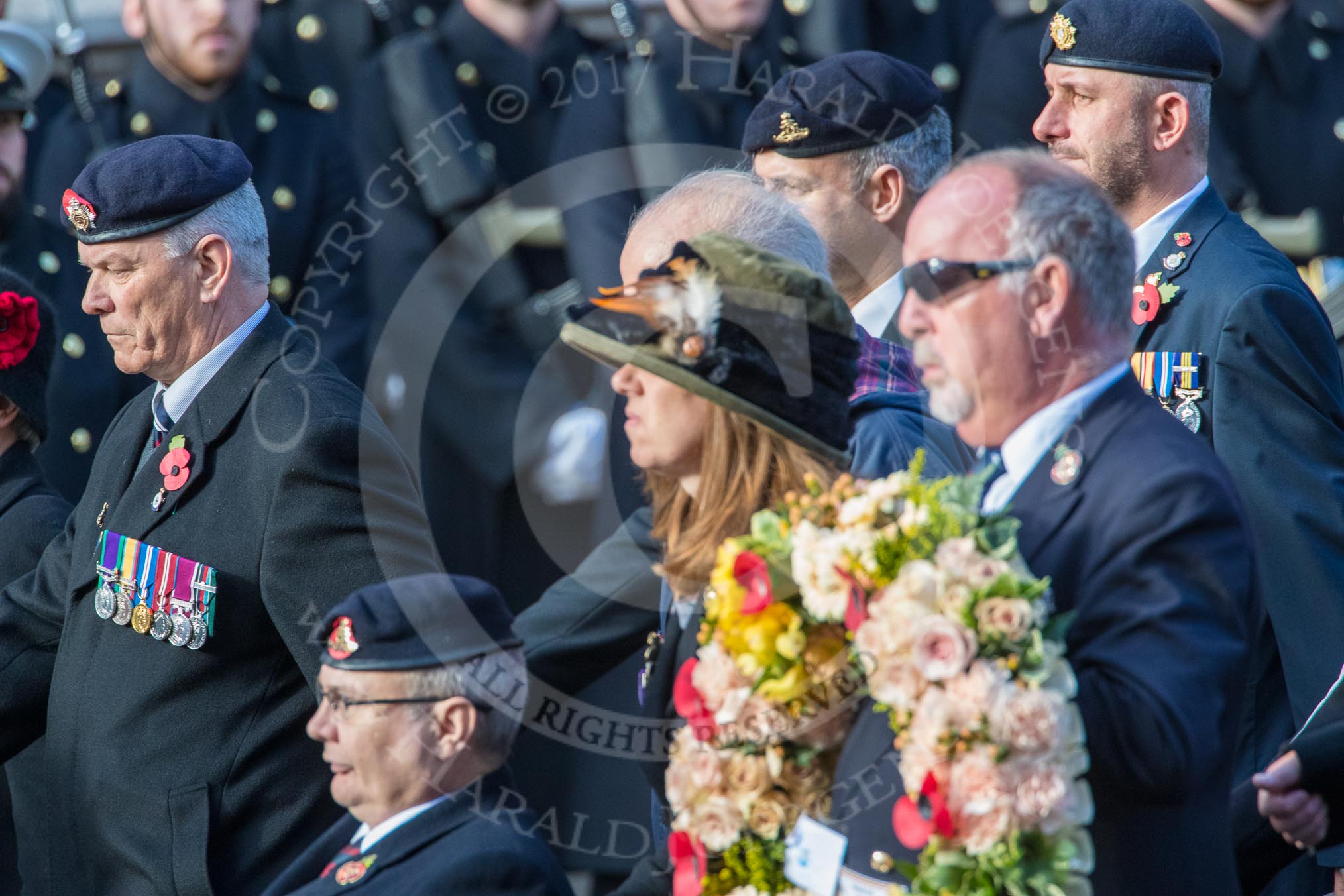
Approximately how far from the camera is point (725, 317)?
2.87m

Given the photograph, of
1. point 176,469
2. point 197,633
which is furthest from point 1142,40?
point 197,633

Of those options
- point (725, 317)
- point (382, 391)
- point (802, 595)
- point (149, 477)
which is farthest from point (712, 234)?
point (382, 391)

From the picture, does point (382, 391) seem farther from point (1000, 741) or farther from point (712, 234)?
point (1000, 741)

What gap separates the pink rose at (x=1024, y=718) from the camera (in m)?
2.36

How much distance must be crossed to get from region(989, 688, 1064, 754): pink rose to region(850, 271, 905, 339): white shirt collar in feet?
5.00

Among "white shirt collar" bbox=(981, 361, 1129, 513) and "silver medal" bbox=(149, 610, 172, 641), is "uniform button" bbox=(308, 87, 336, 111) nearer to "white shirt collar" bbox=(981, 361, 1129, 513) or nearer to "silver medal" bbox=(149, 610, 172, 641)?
"silver medal" bbox=(149, 610, 172, 641)

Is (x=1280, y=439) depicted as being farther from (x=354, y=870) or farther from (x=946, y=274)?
(x=354, y=870)

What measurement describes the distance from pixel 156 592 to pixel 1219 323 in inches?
84.1

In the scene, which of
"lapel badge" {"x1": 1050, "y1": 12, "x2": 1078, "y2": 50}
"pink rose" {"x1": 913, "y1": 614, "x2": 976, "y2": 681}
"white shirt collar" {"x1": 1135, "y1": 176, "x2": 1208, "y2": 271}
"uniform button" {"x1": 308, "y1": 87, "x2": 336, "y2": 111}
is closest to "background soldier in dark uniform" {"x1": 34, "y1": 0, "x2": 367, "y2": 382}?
"uniform button" {"x1": 308, "y1": 87, "x2": 336, "y2": 111}

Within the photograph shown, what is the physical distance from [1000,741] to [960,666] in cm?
10

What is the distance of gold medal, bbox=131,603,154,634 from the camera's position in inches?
138

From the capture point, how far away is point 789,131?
13.1 feet

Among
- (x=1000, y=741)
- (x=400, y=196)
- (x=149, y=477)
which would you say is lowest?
(x=400, y=196)

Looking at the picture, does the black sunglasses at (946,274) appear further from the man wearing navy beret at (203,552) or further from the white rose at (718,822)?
the man wearing navy beret at (203,552)
